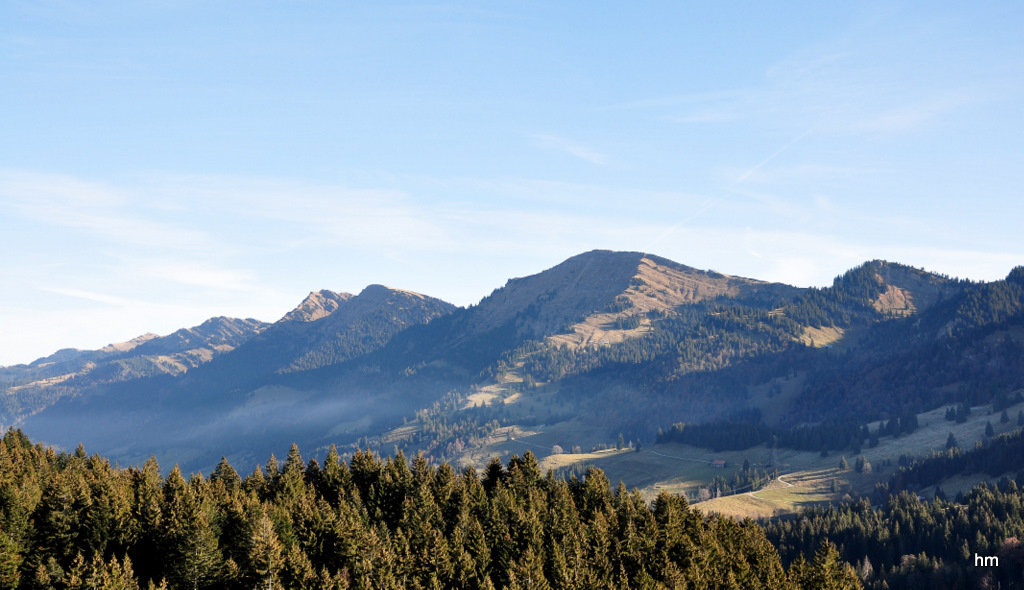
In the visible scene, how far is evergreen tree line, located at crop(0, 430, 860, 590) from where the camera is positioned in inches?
3784

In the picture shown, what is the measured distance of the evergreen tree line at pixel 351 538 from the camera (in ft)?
315

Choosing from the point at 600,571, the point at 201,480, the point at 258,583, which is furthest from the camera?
the point at 201,480

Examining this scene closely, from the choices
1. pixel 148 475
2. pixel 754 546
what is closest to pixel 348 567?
pixel 148 475

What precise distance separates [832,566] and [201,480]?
95482 mm

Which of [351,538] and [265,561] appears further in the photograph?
[351,538]

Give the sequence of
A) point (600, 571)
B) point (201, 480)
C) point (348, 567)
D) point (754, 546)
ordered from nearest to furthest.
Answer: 1. point (348, 567)
2. point (600, 571)
3. point (201, 480)
4. point (754, 546)

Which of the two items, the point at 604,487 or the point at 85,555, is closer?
the point at 85,555

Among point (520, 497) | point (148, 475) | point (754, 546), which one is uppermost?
point (148, 475)

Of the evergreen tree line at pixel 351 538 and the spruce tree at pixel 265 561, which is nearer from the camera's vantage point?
the spruce tree at pixel 265 561

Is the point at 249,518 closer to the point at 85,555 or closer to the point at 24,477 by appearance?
the point at 85,555

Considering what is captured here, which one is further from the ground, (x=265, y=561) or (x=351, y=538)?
(x=265, y=561)

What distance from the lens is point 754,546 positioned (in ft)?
427

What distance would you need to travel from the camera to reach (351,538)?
10425cm

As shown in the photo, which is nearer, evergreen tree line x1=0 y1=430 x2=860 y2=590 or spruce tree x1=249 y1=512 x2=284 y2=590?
spruce tree x1=249 y1=512 x2=284 y2=590
